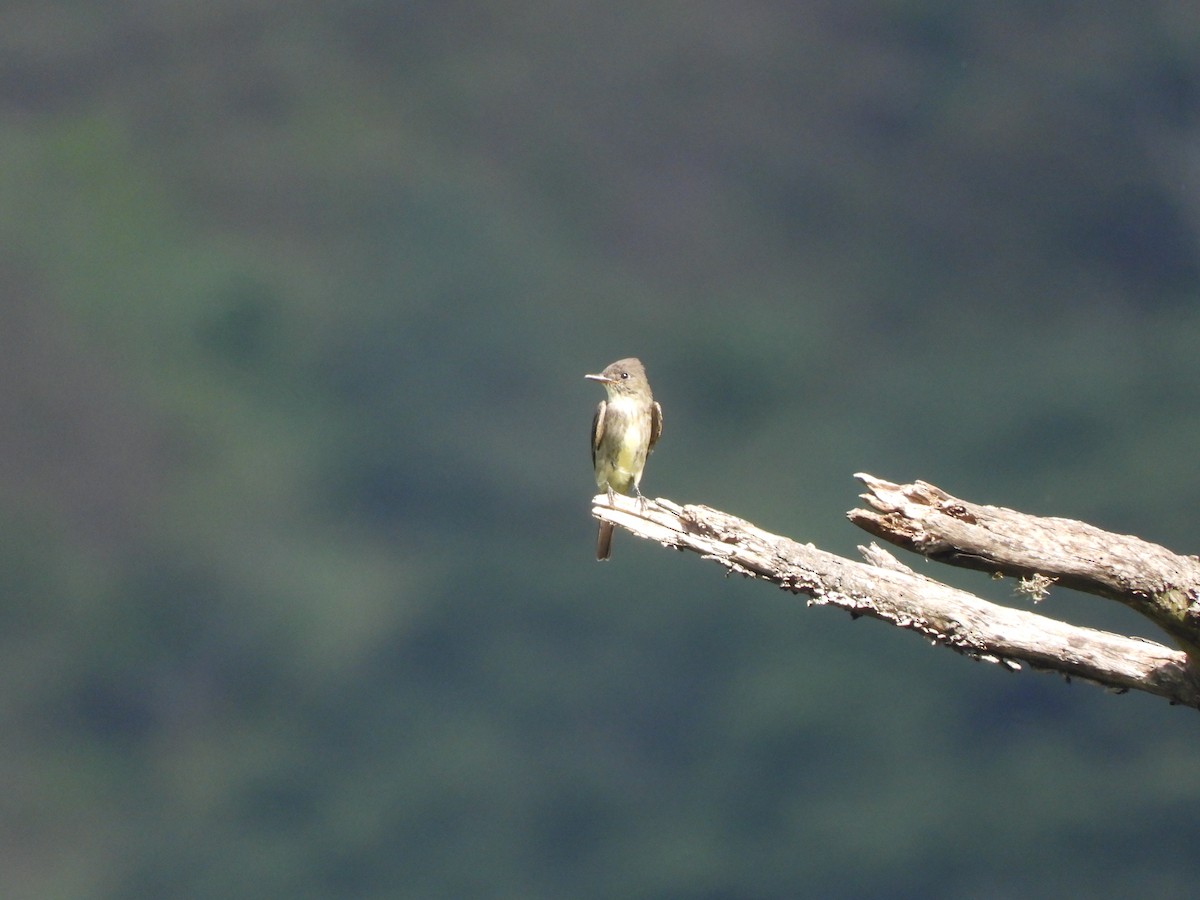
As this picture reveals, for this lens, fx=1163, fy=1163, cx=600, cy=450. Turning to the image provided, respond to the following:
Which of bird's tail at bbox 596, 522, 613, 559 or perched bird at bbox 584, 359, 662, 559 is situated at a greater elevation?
perched bird at bbox 584, 359, 662, 559

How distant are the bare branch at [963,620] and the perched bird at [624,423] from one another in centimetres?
249

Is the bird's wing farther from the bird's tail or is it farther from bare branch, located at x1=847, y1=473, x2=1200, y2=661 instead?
bare branch, located at x1=847, y1=473, x2=1200, y2=661

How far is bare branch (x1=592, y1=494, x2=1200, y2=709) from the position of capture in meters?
3.29

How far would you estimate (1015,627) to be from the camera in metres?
3.29

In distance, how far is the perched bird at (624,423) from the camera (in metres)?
5.94

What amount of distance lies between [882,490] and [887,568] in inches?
13.6

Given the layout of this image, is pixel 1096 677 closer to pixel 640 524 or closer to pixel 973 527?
pixel 973 527

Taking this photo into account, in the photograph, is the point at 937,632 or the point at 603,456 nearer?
the point at 937,632

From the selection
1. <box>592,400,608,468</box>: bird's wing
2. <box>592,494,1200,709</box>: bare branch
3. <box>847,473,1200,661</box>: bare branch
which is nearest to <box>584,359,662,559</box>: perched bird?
<box>592,400,608,468</box>: bird's wing

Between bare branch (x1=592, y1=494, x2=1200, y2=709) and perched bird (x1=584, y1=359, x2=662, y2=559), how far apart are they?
8.18 feet

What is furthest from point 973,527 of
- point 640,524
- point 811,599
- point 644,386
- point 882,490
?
point 644,386

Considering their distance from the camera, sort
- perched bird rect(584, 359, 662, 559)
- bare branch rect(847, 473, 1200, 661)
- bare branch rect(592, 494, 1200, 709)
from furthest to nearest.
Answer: perched bird rect(584, 359, 662, 559) → bare branch rect(592, 494, 1200, 709) → bare branch rect(847, 473, 1200, 661)

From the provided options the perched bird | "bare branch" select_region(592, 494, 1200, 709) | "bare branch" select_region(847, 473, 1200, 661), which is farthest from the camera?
the perched bird

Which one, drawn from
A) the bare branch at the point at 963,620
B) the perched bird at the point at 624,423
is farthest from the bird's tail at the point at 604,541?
the bare branch at the point at 963,620
